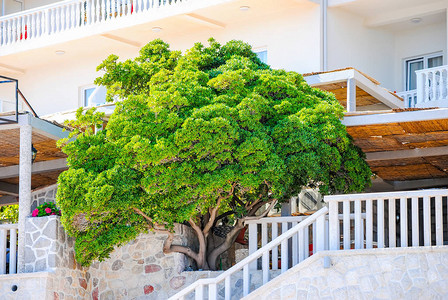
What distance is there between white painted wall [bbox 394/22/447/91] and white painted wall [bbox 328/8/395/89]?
0.53ft

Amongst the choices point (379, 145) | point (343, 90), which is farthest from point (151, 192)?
point (343, 90)

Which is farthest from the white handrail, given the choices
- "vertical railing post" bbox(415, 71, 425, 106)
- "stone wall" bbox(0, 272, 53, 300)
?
"vertical railing post" bbox(415, 71, 425, 106)

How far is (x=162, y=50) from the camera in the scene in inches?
732

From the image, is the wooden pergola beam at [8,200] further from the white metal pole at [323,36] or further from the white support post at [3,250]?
the white metal pole at [323,36]

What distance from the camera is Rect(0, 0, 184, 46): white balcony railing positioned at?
23.9 meters

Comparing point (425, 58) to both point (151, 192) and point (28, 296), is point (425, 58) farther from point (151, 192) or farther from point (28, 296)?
point (28, 296)

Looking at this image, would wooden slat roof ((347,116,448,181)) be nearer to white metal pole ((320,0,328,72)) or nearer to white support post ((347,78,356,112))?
white support post ((347,78,356,112))

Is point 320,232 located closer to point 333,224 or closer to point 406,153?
point 333,224

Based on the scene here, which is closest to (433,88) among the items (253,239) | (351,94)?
(351,94)

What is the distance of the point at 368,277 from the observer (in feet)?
49.6

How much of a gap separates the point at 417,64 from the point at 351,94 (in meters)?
4.60

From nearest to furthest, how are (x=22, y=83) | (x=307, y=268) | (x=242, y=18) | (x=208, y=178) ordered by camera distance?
1. (x=307, y=268)
2. (x=208, y=178)
3. (x=242, y=18)
4. (x=22, y=83)

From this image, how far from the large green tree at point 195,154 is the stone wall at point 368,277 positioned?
188 centimetres

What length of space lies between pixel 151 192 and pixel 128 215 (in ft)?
2.35
